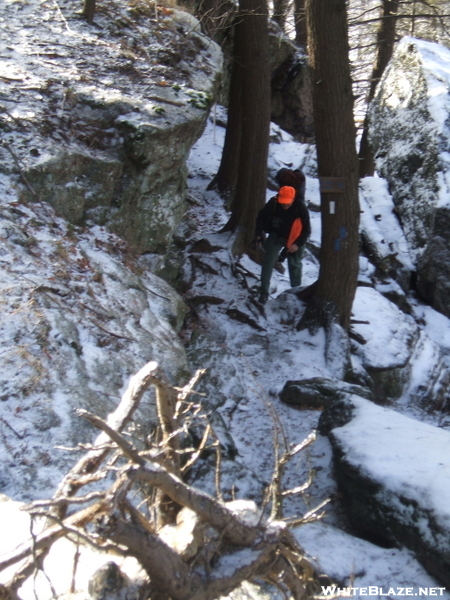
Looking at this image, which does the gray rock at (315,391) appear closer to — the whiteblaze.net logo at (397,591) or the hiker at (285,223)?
the hiker at (285,223)

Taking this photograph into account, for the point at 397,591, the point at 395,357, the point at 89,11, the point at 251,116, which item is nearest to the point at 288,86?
the point at 251,116

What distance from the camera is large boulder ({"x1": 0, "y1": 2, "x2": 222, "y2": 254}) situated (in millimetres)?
6156

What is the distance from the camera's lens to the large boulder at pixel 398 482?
12.2 ft

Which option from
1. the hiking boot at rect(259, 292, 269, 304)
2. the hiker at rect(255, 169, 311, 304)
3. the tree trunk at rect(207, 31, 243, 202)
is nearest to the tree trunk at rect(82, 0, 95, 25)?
the tree trunk at rect(207, 31, 243, 202)

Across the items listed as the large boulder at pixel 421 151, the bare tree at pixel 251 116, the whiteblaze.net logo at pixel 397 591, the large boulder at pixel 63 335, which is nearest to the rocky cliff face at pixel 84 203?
the large boulder at pixel 63 335

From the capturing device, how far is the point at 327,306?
Answer: 7.22 metres

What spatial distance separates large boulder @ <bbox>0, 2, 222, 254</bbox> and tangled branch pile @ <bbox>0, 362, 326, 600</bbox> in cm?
440

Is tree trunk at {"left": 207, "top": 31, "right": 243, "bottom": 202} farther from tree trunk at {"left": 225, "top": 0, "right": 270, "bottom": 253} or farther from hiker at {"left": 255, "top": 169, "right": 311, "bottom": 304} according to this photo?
hiker at {"left": 255, "top": 169, "right": 311, "bottom": 304}

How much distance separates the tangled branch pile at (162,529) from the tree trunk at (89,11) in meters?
7.60

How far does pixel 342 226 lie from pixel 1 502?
5.43 m

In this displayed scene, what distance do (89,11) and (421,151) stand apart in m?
6.19

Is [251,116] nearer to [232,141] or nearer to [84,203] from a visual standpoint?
[232,141]

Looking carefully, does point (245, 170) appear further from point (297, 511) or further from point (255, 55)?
point (297, 511)

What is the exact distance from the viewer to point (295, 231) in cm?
732
